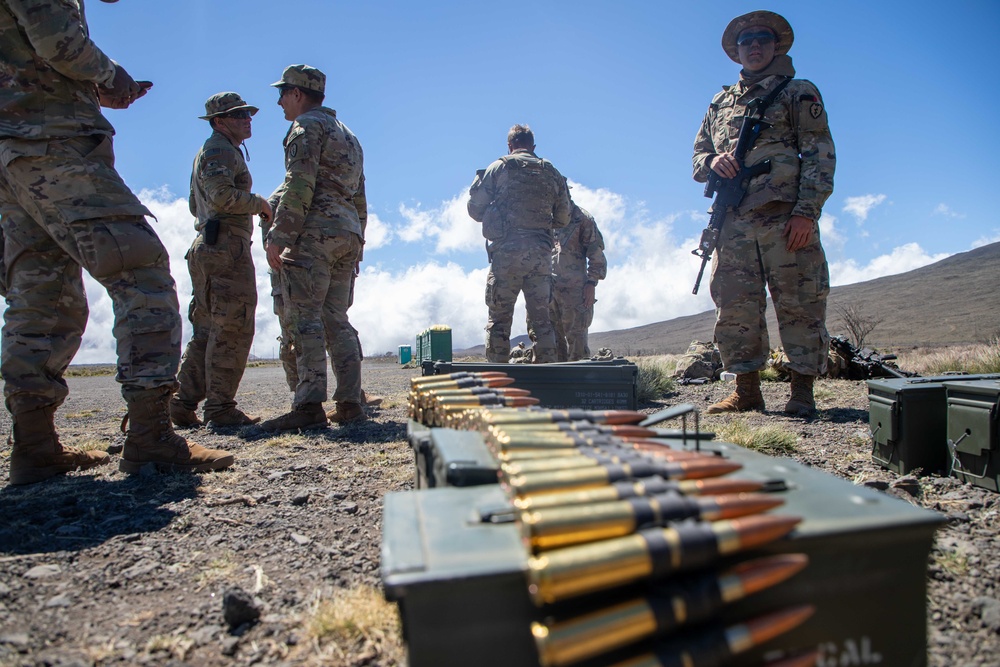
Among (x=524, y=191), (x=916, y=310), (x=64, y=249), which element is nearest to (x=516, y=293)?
(x=524, y=191)

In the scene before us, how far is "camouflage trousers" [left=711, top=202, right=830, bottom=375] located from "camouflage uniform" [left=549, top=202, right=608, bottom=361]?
5929mm

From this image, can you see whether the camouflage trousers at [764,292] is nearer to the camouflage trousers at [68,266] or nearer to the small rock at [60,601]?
the camouflage trousers at [68,266]

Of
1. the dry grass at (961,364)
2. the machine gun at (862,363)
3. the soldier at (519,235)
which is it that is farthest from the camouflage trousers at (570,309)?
the dry grass at (961,364)

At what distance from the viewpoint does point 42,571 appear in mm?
2191

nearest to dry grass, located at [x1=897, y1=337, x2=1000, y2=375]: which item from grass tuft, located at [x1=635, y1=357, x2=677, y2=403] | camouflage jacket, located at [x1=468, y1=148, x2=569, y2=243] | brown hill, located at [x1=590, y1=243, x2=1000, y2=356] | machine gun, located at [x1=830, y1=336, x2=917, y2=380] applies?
machine gun, located at [x1=830, y1=336, x2=917, y2=380]

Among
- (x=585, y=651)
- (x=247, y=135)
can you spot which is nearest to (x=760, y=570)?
(x=585, y=651)

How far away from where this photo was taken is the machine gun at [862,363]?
784 cm

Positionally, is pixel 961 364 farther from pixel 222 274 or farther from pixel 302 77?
pixel 222 274

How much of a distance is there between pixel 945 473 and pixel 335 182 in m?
4.84

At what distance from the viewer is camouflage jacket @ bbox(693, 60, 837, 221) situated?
16.9 ft

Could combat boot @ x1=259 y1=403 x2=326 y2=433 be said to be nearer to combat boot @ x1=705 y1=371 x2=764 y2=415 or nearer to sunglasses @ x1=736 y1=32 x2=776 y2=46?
combat boot @ x1=705 y1=371 x2=764 y2=415

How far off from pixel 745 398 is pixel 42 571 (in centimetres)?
511

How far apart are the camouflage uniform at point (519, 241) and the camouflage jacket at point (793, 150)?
2464 millimetres

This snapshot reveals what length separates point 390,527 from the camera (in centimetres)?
119
